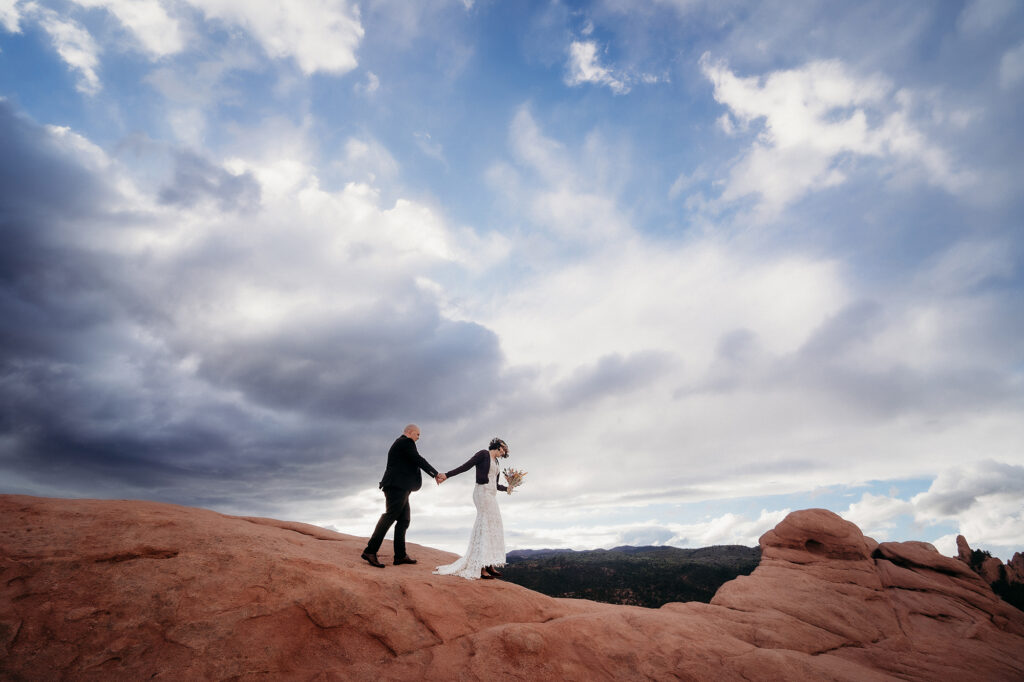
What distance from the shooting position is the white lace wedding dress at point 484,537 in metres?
12.5

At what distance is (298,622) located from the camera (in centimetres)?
850

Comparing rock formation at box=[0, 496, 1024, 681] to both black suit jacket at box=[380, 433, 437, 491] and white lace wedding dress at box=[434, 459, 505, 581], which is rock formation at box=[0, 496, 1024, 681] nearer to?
white lace wedding dress at box=[434, 459, 505, 581]

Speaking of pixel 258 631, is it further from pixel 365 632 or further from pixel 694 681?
pixel 694 681

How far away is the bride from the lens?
1259 cm

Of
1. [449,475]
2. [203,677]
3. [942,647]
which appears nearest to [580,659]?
[449,475]

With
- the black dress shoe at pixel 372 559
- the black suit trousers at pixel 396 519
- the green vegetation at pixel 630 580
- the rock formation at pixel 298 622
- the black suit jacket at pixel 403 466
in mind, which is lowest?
the green vegetation at pixel 630 580

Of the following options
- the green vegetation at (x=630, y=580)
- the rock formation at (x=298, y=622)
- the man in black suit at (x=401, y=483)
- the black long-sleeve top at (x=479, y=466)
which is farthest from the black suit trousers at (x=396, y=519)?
the green vegetation at (x=630, y=580)

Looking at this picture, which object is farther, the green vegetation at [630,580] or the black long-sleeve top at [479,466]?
the green vegetation at [630,580]

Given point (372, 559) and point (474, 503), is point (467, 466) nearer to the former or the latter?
point (474, 503)

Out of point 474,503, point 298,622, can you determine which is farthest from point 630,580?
point 298,622

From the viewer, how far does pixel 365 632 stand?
8.84 meters

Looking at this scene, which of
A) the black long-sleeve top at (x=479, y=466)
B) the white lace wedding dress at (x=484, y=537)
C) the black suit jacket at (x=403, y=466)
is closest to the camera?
the white lace wedding dress at (x=484, y=537)

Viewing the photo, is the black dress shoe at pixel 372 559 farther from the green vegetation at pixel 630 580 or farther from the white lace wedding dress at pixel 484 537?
the green vegetation at pixel 630 580

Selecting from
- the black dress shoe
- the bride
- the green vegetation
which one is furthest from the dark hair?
the green vegetation
